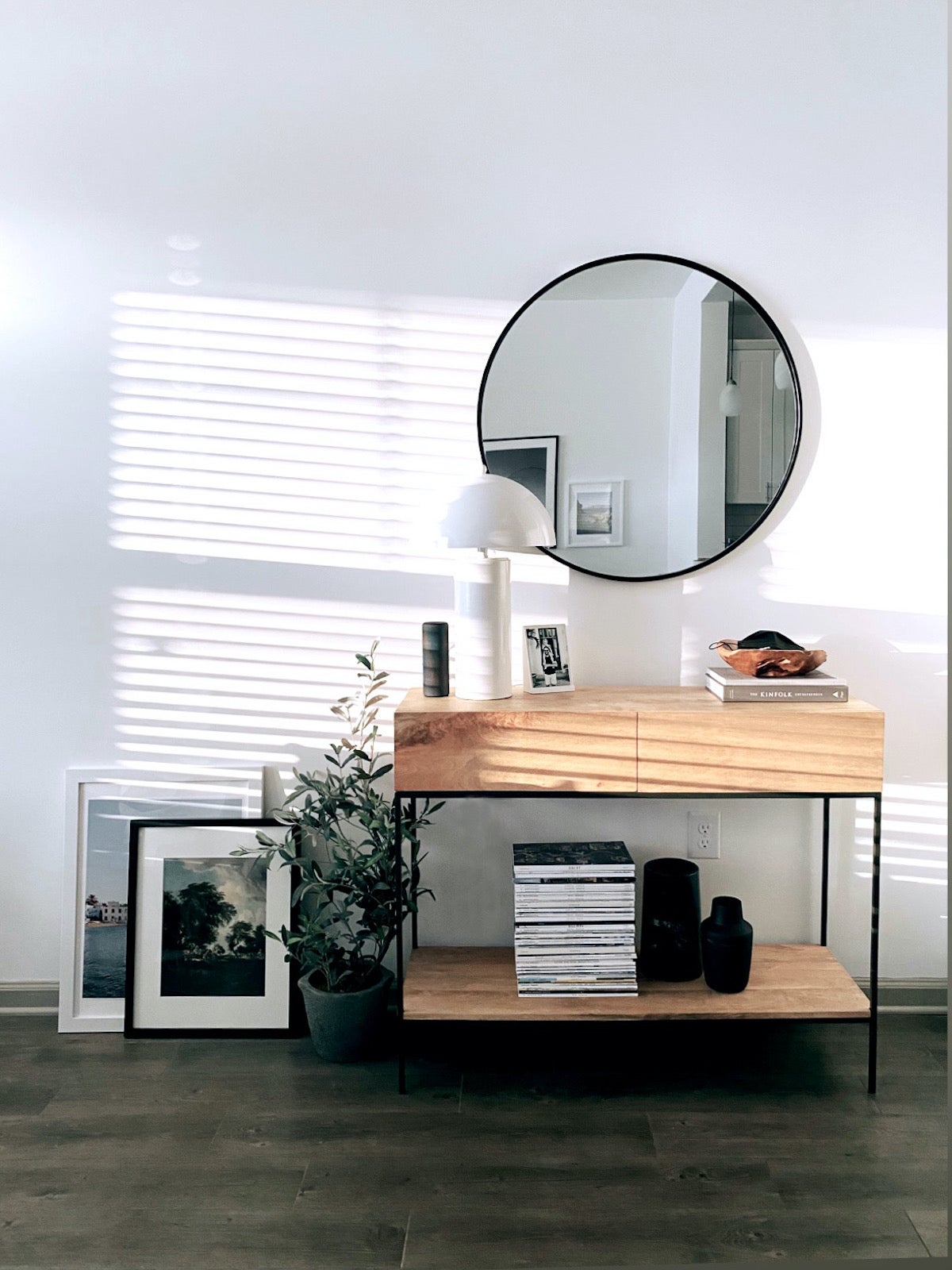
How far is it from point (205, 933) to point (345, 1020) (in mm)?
460

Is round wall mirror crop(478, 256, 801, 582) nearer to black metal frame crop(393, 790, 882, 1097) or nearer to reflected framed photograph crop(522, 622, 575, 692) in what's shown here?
reflected framed photograph crop(522, 622, 575, 692)

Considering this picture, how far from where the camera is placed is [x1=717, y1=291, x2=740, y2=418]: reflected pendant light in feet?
8.09

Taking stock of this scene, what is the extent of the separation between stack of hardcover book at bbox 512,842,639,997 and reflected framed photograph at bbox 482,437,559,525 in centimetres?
86

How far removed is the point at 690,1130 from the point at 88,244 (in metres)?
2.42

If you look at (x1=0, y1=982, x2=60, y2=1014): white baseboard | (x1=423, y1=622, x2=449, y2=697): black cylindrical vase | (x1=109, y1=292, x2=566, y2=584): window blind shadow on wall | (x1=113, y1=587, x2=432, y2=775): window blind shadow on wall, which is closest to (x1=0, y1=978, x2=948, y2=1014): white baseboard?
(x1=0, y1=982, x2=60, y2=1014): white baseboard

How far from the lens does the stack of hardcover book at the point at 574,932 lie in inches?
88.2

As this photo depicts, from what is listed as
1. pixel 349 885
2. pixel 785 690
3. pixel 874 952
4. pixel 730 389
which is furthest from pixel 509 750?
pixel 730 389

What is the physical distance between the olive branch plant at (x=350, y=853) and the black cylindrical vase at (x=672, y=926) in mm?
539

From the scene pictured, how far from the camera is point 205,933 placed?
2.54 metres

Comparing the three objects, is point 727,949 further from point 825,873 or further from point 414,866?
point 414,866

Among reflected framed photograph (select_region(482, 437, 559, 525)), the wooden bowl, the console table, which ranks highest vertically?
reflected framed photograph (select_region(482, 437, 559, 525))

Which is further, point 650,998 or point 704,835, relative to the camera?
point 704,835

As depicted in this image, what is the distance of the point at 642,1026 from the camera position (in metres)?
2.50

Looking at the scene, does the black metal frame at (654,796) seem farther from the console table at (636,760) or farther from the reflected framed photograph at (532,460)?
the reflected framed photograph at (532,460)
